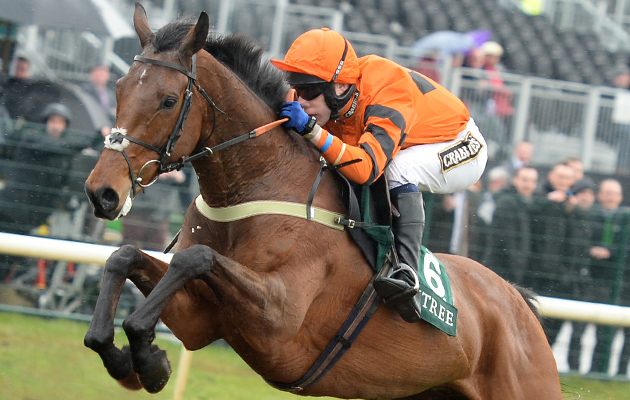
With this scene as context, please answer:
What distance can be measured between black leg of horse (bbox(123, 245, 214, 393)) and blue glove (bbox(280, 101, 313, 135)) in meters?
0.73

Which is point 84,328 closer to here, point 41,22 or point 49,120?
point 49,120

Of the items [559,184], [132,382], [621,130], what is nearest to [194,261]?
[132,382]

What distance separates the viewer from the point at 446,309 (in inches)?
160

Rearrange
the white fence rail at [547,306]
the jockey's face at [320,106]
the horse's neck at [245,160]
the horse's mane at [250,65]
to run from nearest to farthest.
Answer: the horse's neck at [245,160] < the horse's mane at [250,65] < the jockey's face at [320,106] < the white fence rail at [547,306]

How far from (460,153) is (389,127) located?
25.3 inches

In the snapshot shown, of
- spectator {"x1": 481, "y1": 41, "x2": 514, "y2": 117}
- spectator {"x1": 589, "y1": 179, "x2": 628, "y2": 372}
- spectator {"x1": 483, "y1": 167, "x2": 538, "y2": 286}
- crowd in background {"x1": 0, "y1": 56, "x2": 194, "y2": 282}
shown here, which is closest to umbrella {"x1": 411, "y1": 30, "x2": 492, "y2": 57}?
spectator {"x1": 481, "y1": 41, "x2": 514, "y2": 117}

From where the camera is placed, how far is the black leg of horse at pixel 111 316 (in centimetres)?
318

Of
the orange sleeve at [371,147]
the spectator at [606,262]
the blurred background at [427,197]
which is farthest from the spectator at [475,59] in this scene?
the orange sleeve at [371,147]

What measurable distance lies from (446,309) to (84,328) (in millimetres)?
3901

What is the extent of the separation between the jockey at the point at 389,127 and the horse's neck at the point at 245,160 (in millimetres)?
145

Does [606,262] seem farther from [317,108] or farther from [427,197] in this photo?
[317,108]

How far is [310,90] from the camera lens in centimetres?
372

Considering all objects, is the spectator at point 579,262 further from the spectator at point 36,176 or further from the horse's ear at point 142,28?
the horse's ear at point 142,28

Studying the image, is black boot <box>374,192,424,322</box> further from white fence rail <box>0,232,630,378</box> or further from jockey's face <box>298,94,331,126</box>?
white fence rail <box>0,232,630,378</box>
